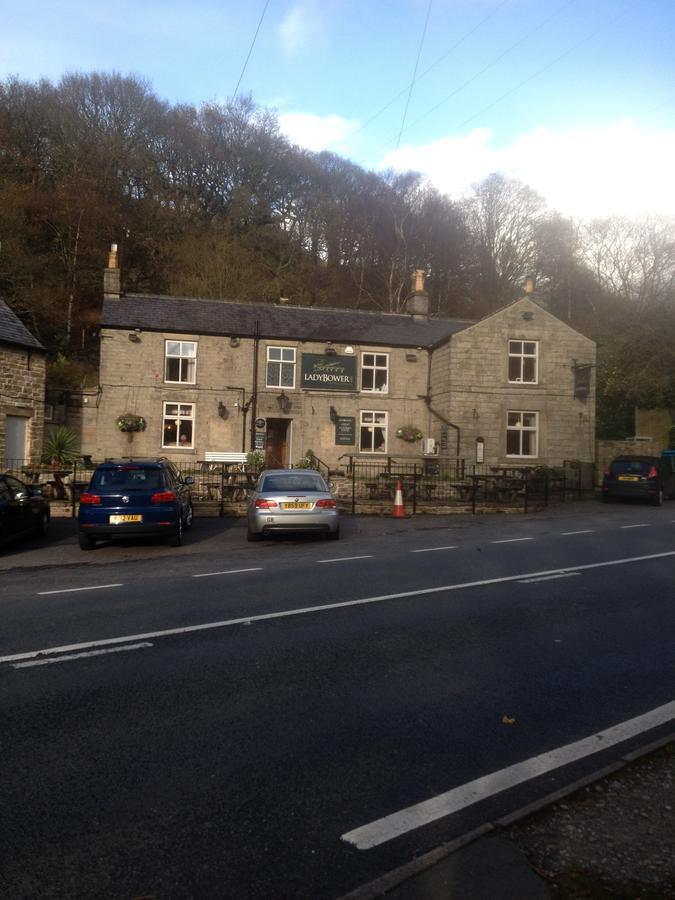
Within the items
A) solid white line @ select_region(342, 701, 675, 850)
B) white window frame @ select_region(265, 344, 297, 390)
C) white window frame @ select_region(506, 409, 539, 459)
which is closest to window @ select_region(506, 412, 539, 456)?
white window frame @ select_region(506, 409, 539, 459)

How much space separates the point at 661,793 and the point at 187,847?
2.42 metres

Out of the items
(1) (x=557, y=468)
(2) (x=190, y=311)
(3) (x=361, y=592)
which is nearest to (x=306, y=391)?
(2) (x=190, y=311)

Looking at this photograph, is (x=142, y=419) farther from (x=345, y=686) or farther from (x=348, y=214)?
(x=348, y=214)

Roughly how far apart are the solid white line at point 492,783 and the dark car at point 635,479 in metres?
20.9

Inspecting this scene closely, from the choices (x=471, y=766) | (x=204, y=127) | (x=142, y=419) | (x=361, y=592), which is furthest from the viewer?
(x=204, y=127)

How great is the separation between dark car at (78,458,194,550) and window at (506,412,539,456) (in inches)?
739

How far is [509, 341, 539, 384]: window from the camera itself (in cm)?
2977

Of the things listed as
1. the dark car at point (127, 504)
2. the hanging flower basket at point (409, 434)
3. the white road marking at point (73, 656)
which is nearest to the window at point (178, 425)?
the hanging flower basket at point (409, 434)

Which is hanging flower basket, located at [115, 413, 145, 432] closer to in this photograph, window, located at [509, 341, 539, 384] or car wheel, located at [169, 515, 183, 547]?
car wheel, located at [169, 515, 183, 547]

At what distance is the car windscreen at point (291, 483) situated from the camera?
14.7 m

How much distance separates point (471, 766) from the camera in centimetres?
416

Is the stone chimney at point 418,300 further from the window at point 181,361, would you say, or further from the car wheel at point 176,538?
the car wheel at point 176,538

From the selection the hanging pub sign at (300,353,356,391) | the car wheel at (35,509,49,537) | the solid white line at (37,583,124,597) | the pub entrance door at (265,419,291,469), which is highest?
the hanging pub sign at (300,353,356,391)

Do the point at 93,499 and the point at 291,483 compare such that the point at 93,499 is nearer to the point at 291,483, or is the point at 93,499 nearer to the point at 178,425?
the point at 291,483
